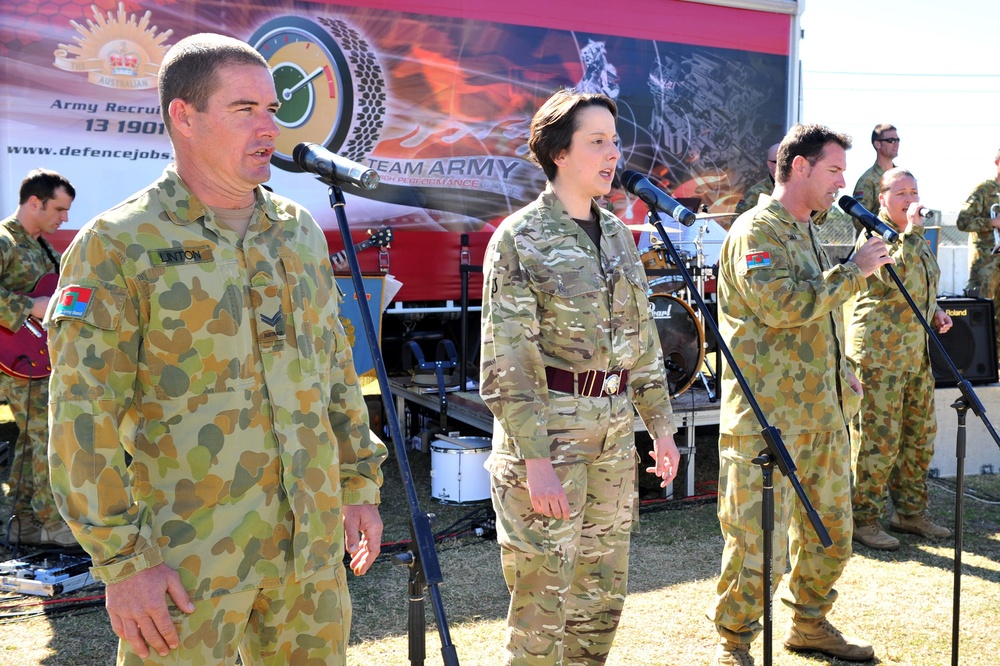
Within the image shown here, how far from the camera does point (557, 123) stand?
2.74m

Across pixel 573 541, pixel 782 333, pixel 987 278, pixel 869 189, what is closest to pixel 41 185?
pixel 573 541

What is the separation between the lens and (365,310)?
81.0 inches

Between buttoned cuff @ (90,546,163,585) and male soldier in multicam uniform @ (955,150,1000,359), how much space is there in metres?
8.13

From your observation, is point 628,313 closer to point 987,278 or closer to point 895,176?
point 895,176

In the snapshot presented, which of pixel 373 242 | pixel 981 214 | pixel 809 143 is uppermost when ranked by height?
pixel 981 214

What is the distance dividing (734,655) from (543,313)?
1.69 m

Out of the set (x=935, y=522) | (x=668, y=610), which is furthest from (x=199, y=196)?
(x=935, y=522)

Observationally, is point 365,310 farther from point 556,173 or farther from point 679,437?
point 679,437

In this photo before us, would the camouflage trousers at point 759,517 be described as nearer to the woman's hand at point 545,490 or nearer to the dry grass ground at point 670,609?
the dry grass ground at point 670,609

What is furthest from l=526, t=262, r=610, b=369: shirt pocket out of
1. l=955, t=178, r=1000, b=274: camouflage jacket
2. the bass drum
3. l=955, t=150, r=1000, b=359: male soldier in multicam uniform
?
l=955, t=178, r=1000, b=274: camouflage jacket

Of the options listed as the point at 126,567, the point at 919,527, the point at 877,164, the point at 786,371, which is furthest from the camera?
the point at 877,164

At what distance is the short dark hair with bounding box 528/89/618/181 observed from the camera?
2.72 m

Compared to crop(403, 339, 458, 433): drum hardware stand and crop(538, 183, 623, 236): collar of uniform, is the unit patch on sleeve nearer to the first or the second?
crop(538, 183, 623, 236): collar of uniform

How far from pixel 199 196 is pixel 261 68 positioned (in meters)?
0.31
